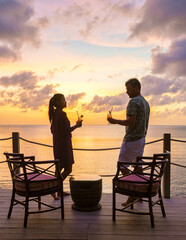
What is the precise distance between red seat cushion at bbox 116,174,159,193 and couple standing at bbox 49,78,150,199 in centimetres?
41

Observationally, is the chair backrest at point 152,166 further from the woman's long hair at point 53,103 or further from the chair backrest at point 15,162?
the woman's long hair at point 53,103

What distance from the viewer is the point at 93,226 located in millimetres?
2916

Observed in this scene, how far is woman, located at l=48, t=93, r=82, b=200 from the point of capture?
3.90 meters

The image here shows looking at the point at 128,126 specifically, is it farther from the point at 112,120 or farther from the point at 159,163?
the point at 159,163

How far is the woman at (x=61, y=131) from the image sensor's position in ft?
12.8

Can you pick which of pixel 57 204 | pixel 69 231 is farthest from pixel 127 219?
pixel 57 204

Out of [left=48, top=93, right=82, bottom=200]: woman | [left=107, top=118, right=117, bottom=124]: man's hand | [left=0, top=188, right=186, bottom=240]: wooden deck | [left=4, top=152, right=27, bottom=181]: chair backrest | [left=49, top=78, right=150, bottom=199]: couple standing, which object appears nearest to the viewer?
[left=0, top=188, right=186, bottom=240]: wooden deck

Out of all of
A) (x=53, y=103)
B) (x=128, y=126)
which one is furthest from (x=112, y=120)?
(x=53, y=103)

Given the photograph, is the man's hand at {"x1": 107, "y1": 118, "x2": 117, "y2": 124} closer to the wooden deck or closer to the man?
the man

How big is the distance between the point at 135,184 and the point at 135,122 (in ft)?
3.00

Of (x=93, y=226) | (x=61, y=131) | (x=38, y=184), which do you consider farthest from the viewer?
(x=61, y=131)

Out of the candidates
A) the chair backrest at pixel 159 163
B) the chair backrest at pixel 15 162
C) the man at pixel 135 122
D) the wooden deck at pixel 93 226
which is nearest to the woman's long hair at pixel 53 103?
the chair backrest at pixel 15 162

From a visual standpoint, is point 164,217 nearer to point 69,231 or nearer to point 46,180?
point 69,231

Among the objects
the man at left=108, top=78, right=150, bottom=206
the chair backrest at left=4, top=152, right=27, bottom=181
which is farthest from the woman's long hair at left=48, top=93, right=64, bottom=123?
the man at left=108, top=78, right=150, bottom=206
